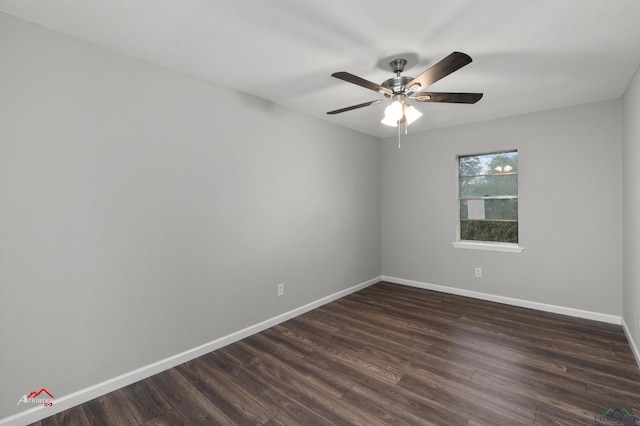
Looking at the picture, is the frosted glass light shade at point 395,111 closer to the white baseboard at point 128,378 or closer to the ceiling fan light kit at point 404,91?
the ceiling fan light kit at point 404,91

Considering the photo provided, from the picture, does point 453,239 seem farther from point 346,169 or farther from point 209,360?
point 209,360

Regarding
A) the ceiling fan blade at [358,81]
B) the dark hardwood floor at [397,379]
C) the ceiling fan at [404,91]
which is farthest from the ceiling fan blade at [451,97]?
the dark hardwood floor at [397,379]

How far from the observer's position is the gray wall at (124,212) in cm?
181

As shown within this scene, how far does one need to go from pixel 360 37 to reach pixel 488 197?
3.10m

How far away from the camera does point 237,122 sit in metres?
2.93

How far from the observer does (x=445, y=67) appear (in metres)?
1.83

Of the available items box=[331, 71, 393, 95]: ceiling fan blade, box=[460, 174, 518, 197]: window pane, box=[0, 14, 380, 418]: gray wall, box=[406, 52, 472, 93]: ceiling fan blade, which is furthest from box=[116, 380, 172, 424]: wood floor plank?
box=[460, 174, 518, 197]: window pane

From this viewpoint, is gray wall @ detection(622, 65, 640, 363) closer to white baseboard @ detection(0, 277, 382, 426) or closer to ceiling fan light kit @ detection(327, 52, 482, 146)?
ceiling fan light kit @ detection(327, 52, 482, 146)

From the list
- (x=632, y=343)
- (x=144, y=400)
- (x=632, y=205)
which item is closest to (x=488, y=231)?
(x=632, y=205)

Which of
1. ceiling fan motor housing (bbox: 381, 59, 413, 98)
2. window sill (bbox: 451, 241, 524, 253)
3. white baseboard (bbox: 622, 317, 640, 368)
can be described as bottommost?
white baseboard (bbox: 622, 317, 640, 368)

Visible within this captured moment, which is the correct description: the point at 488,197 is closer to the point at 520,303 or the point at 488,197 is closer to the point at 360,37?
the point at 520,303

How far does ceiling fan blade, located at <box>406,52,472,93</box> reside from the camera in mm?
1677

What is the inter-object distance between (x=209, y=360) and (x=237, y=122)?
2193 millimetres

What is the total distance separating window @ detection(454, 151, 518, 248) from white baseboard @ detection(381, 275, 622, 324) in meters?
0.75
